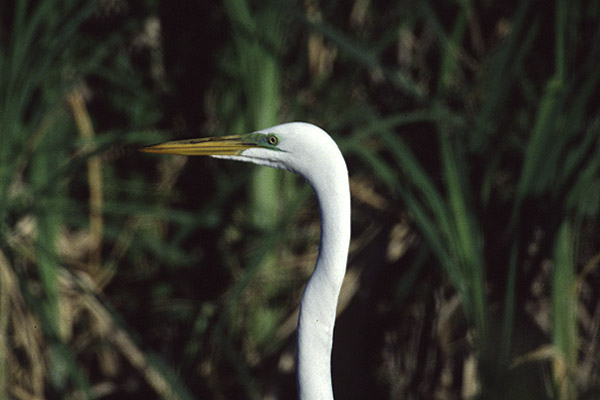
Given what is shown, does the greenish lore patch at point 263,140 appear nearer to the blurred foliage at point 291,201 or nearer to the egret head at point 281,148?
the egret head at point 281,148

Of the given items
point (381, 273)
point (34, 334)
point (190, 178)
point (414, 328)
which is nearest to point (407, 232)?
point (381, 273)

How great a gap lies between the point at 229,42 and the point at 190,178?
46 centimetres

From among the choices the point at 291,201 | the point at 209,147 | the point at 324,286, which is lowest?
the point at 291,201

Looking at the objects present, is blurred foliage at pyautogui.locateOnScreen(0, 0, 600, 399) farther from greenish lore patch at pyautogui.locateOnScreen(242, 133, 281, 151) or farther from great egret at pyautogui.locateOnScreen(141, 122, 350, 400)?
greenish lore patch at pyautogui.locateOnScreen(242, 133, 281, 151)

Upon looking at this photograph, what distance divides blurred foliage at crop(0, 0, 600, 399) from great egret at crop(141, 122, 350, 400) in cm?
46

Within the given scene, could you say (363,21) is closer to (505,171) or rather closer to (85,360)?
(505,171)

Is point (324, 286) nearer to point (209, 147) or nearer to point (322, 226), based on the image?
point (322, 226)

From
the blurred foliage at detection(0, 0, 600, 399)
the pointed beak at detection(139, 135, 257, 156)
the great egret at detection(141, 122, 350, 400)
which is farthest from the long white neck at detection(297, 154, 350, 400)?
the blurred foliage at detection(0, 0, 600, 399)

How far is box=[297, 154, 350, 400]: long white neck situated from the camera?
103 cm

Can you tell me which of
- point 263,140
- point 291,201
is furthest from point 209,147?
point 291,201

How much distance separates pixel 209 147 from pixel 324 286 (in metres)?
0.30

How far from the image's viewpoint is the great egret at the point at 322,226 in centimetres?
104

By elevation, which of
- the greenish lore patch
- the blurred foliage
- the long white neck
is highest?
the greenish lore patch

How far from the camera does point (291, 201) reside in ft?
7.09
